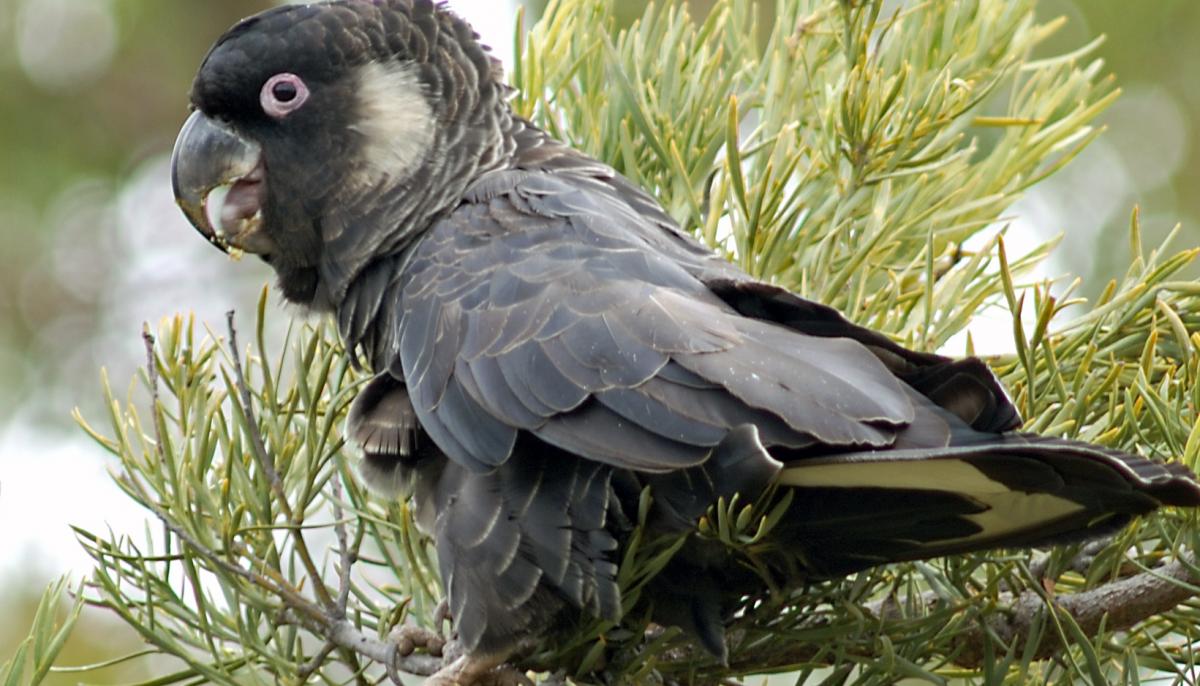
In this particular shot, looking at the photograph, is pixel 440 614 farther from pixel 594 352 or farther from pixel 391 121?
pixel 391 121

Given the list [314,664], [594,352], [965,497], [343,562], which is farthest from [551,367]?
[965,497]

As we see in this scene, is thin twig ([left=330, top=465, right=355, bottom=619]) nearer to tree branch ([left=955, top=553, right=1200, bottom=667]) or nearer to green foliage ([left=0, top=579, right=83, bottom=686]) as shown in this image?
green foliage ([left=0, top=579, right=83, bottom=686])

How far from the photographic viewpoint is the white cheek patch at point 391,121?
9.53ft

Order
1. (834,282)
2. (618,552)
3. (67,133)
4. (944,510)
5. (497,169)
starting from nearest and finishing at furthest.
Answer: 1. (944,510)
2. (618,552)
3. (834,282)
4. (497,169)
5. (67,133)

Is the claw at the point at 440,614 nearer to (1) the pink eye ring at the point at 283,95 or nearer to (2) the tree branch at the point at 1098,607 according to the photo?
(2) the tree branch at the point at 1098,607

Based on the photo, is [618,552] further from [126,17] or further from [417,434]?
[126,17]

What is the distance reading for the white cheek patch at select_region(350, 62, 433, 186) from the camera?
2904mm

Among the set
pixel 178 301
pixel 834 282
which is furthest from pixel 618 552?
pixel 178 301

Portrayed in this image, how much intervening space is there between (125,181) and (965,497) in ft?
14.9

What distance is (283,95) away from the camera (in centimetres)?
295

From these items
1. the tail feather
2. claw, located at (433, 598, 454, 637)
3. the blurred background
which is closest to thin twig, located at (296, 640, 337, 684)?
claw, located at (433, 598, 454, 637)

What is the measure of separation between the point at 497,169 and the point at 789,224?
70 cm

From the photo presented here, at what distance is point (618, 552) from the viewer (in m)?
2.17

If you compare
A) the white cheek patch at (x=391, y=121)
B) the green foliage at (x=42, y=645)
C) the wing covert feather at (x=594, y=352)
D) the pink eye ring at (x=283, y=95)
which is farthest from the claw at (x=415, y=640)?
the pink eye ring at (x=283, y=95)
